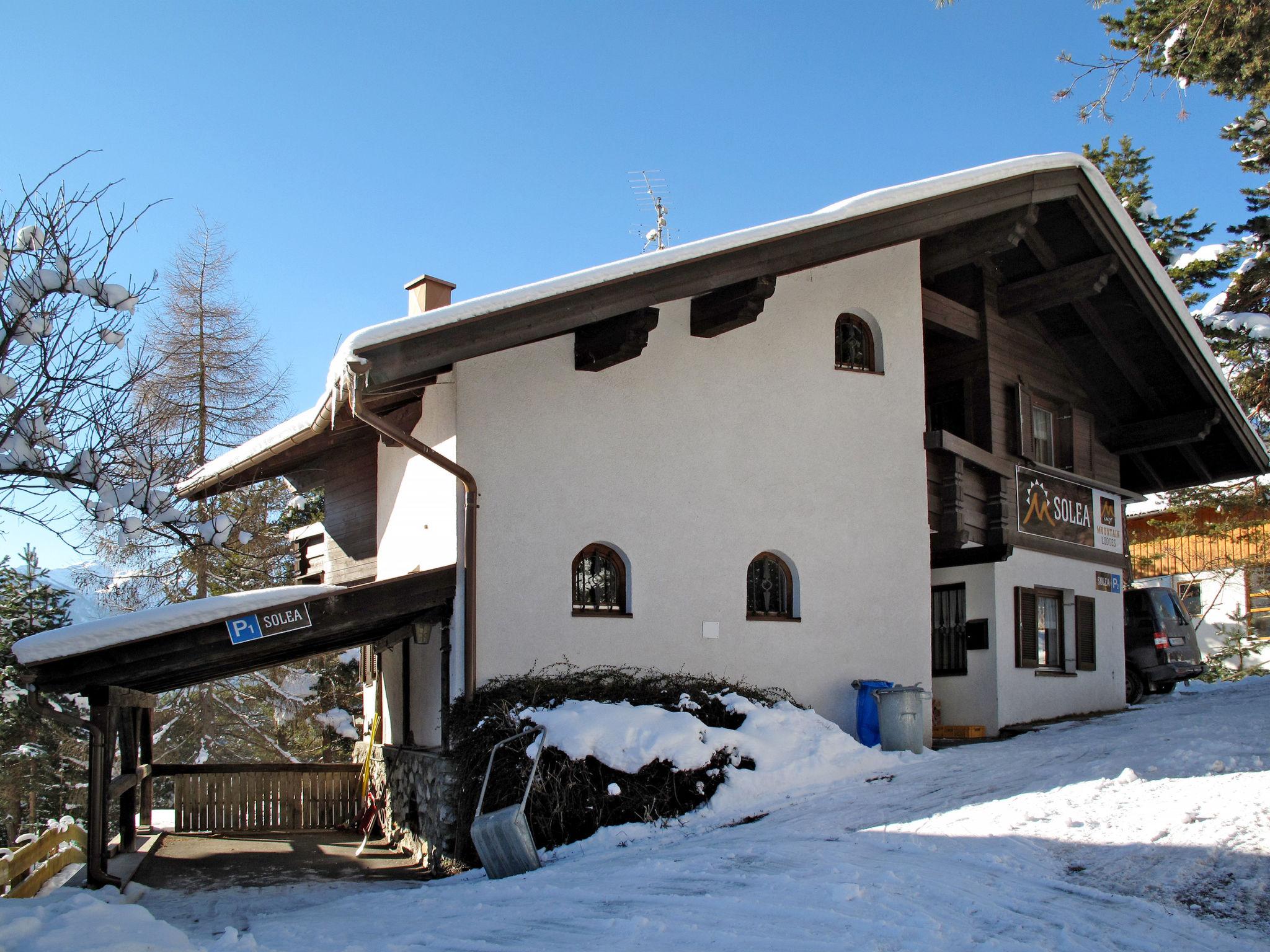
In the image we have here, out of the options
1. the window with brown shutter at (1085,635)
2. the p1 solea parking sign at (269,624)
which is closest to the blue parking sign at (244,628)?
the p1 solea parking sign at (269,624)

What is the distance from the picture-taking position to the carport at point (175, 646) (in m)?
7.50

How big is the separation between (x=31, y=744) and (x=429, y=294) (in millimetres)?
13455

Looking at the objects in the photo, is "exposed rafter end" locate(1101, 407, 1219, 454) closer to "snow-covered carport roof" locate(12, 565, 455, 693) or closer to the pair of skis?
"snow-covered carport roof" locate(12, 565, 455, 693)

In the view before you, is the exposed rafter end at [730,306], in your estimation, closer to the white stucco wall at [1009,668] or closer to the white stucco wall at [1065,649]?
the white stucco wall at [1009,668]

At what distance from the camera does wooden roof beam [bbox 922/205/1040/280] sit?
1219 cm

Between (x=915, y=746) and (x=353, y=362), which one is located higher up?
(x=353, y=362)

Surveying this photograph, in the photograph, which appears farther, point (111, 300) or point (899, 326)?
point (899, 326)

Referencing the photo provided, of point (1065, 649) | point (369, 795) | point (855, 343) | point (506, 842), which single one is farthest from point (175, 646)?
point (1065, 649)

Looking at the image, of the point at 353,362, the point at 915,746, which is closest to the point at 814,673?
the point at 915,746

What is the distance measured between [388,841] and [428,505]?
4.24 meters

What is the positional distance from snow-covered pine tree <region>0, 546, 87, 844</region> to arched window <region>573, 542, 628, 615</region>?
13.2 meters

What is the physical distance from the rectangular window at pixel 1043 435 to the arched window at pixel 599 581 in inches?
285

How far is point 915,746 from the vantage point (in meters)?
11.0

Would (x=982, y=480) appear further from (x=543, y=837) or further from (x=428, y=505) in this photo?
(x=543, y=837)
